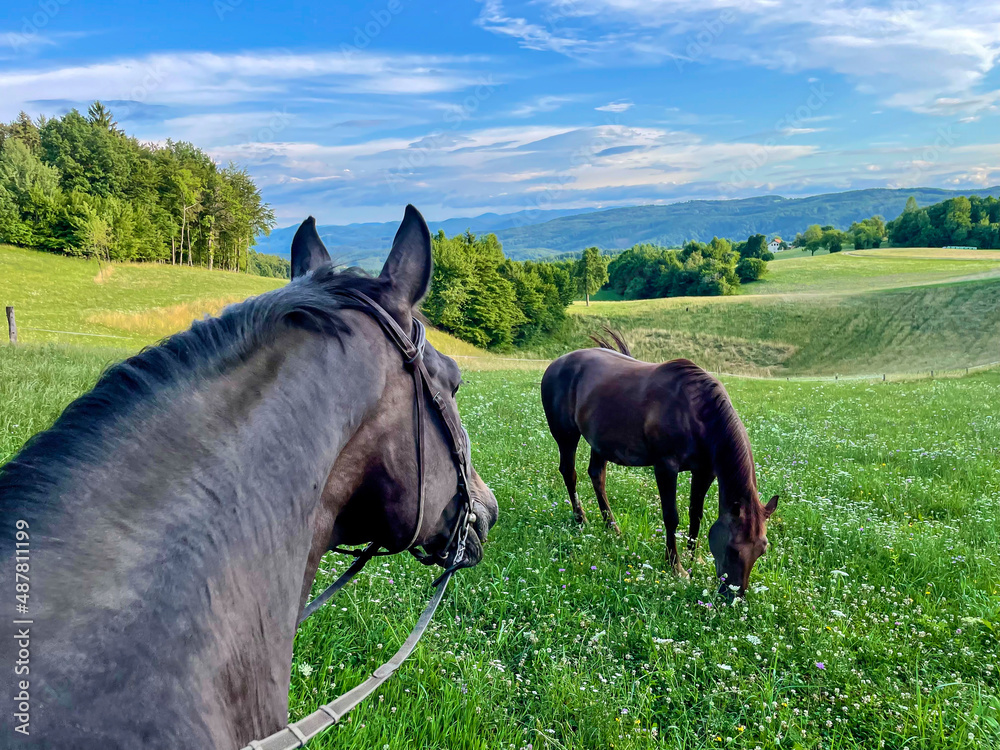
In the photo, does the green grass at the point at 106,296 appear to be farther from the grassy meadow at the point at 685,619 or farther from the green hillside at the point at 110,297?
the grassy meadow at the point at 685,619

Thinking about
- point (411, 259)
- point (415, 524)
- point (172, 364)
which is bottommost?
point (415, 524)

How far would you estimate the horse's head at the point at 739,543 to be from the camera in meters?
5.14

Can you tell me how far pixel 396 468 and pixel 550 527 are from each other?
5261 millimetres

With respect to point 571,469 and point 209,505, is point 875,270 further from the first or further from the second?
point 209,505

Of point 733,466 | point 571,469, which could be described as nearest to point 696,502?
point 733,466

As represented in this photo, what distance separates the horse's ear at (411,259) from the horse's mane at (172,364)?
9 cm

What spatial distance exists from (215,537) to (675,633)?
4.39 m

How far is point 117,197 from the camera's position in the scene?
5938 centimetres

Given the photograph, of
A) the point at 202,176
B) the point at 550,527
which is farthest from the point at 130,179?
the point at 550,527

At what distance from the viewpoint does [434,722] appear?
330 centimetres

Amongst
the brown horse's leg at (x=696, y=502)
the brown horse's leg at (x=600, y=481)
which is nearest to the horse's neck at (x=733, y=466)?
the brown horse's leg at (x=696, y=502)

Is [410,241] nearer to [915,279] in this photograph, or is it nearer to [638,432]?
[638,432]

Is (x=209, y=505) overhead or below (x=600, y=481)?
overhead

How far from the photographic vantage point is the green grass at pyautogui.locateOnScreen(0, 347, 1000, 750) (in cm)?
353
